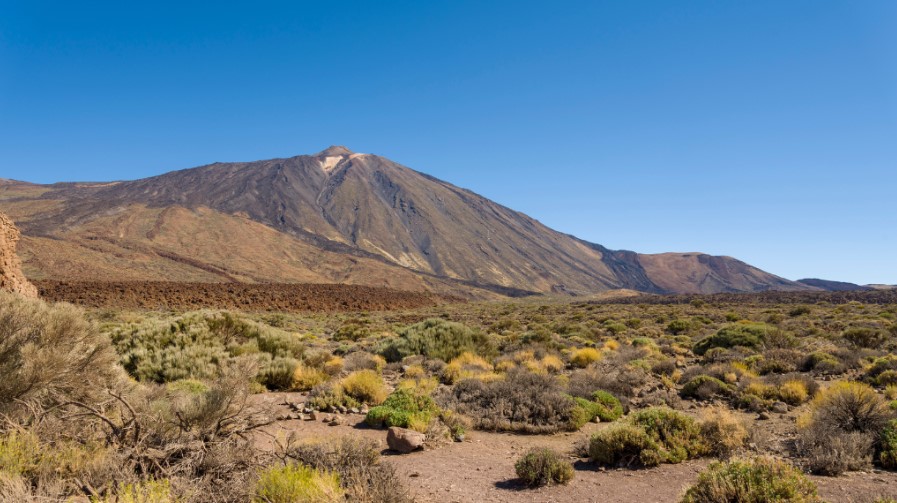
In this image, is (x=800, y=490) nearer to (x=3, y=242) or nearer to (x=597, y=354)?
(x=597, y=354)

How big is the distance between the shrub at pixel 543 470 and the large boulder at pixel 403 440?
1.64m

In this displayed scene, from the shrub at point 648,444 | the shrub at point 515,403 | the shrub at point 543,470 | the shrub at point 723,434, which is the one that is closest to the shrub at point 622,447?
the shrub at point 648,444

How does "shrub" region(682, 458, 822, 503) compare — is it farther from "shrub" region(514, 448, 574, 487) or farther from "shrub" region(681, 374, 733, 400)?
"shrub" region(681, 374, 733, 400)

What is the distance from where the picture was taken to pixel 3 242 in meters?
14.1

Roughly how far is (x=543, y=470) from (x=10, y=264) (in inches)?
685

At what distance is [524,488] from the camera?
5309 millimetres

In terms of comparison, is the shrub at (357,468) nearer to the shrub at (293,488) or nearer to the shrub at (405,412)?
the shrub at (293,488)

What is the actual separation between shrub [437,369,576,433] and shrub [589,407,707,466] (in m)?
1.65

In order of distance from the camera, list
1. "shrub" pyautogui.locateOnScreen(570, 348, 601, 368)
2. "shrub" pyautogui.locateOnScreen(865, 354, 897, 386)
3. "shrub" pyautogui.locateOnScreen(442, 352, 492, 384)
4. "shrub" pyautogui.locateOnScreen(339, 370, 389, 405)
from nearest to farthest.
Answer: "shrub" pyautogui.locateOnScreen(339, 370, 389, 405)
"shrub" pyautogui.locateOnScreen(865, 354, 897, 386)
"shrub" pyautogui.locateOnScreen(442, 352, 492, 384)
"shrub" pyautogui.locateOnScreen(570, 348, 601, 368)

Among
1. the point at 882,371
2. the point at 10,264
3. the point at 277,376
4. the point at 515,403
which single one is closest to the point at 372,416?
the point at 515,403

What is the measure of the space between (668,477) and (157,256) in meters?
70.3

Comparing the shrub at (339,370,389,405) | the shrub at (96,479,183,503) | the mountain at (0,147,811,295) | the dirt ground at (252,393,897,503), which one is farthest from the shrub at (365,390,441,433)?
the mountain at (0,147,811,295)

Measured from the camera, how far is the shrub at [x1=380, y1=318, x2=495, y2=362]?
1428 cm

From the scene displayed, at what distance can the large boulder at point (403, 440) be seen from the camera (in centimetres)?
650
